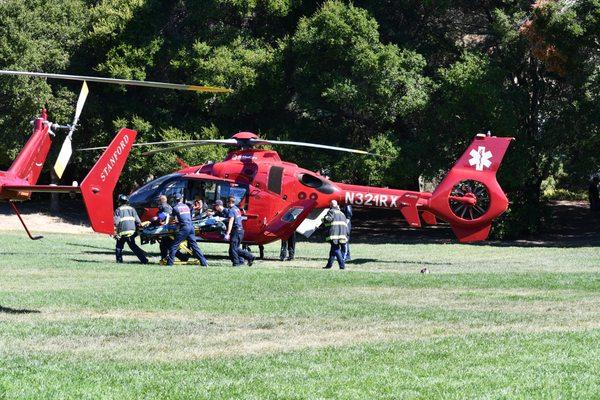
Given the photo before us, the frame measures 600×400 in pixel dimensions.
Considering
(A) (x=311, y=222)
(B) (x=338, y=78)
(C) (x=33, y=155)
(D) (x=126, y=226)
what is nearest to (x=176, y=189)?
(D) (x=126, y=226)

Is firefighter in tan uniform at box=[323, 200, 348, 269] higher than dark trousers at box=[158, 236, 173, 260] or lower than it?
higher

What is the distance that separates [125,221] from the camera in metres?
24.3

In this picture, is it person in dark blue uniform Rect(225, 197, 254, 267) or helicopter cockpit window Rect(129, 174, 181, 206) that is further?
helicopter cockpit window Rect(129, 174, 181, 206)

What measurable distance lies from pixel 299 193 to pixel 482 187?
5016mm

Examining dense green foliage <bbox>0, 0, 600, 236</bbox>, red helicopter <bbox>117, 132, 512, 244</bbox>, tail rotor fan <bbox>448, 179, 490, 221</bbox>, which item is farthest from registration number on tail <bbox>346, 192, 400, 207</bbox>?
dense green foliage <bbox>0, 0, 600, 236</bbox>

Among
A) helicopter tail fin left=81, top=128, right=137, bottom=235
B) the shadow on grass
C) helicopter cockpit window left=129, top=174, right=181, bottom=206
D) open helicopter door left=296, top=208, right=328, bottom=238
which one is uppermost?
helicopter tail fin left=81, top=128, right=137, bottom=235

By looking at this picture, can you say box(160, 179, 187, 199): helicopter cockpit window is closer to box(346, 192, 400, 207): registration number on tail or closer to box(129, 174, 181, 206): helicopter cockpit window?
box(129, 174, 181, 206): helicopter cockpit window

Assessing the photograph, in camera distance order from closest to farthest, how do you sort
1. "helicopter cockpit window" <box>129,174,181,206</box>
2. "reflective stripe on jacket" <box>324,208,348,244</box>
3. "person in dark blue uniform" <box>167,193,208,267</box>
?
1. "person in dark blue uniform" <box>167,193,208,267</box>
2. "reflective stripe on jacket" <box>324,208,348,244</box>
3. "helicopter cockpit window" <box>129,174,181,206</box>

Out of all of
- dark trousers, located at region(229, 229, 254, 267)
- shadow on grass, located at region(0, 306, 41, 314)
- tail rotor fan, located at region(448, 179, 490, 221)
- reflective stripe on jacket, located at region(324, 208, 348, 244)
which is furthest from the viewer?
tail rotor fan, located at region(448, 179, 490, 221)

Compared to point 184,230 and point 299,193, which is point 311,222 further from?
point 184,230

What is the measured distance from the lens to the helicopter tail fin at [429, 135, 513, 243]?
27.2 m

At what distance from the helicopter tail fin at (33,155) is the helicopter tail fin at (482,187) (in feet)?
33.8

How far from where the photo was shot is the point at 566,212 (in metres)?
51.9

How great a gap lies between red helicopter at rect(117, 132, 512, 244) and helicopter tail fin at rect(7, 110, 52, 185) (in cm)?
387
